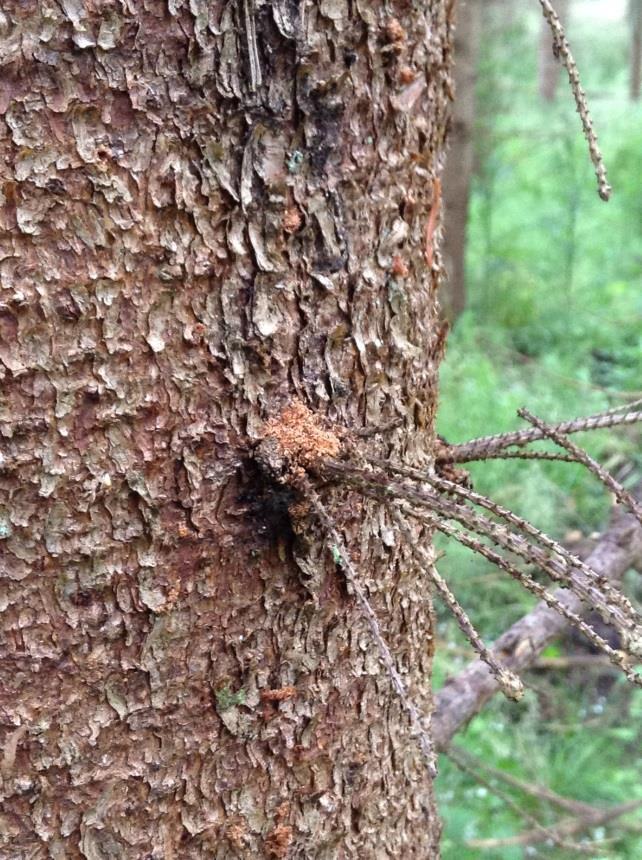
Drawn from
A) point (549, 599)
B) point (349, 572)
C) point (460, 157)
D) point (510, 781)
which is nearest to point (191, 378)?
point (349, 572)

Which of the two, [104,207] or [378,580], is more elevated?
[104,207]

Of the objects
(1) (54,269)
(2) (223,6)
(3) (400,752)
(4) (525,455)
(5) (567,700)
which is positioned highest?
(2) (223,6)

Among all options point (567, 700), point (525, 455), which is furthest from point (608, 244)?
point (525, 455)

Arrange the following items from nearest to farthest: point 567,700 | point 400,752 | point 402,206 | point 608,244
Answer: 1. point 402,206
2. point 400,752
3. point 567,700
4. point 608,244

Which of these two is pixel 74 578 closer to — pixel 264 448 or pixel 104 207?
pixel 264 448

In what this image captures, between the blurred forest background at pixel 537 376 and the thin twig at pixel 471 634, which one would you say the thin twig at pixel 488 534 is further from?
the blurred forest background at pixel 537 376

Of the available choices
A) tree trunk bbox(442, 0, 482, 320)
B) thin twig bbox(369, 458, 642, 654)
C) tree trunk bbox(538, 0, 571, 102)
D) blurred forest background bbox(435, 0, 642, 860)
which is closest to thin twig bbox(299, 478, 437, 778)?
thin twig bbox(369, 458, 642, 654)

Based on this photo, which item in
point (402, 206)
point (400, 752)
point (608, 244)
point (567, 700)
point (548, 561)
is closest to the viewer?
point (548, 561)
